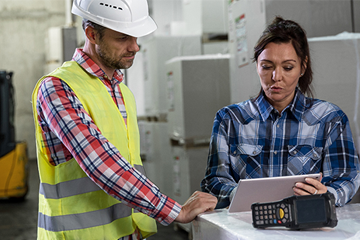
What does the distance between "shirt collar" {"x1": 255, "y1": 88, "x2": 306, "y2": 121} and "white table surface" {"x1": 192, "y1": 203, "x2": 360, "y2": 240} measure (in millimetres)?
418

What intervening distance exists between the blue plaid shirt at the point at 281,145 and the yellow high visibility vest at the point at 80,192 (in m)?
0.42

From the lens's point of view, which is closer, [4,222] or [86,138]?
[86,138]

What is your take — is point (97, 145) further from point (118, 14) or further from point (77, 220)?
point (118, 14)

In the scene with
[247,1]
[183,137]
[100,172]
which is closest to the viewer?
[100,172]

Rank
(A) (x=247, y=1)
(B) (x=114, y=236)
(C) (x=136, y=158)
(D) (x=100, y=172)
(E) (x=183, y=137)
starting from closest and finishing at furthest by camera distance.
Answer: (D) (x=100, y=172) < (B) (x=114, y=236) < (C) (x=136, y=158) < (A) (x=247, y=1) < (E) (x=183, y=137)

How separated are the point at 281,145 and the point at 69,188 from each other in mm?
824

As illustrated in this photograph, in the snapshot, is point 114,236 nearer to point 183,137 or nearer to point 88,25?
point 88,25

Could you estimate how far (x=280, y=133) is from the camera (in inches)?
66.6

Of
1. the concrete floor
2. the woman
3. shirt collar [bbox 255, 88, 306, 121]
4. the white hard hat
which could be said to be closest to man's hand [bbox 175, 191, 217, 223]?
the woman

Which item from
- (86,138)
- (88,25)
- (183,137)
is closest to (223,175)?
(86,138)

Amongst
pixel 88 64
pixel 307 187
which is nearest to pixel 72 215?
pixel 88 64

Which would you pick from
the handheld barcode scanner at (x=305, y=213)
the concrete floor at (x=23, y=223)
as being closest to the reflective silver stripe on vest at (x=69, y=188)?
the handheld barcode scanner at (x=305, y=213)

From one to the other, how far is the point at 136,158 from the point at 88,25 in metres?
0.52

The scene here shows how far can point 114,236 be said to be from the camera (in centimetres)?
145
